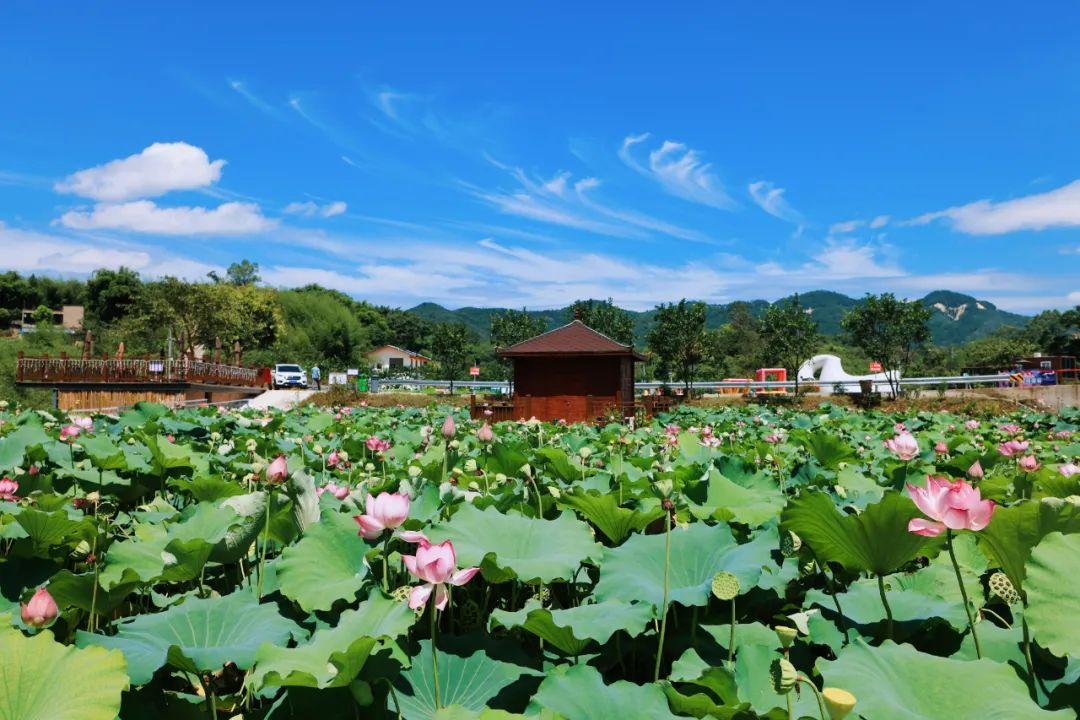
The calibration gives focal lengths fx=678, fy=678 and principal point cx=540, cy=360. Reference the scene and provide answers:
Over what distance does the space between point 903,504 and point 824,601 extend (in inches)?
13.0

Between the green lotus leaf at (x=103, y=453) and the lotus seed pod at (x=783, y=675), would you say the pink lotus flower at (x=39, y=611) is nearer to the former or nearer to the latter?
the lotus seed pod at (x=783, y=675)

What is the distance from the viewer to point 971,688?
100 cm

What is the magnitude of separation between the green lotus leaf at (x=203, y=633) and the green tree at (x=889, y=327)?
28.7 metres

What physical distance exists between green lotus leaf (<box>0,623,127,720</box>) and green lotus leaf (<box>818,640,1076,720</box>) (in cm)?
104

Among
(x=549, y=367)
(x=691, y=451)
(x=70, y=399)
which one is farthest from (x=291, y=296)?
(x=691, y=451)

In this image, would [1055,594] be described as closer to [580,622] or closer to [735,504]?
[580,622]

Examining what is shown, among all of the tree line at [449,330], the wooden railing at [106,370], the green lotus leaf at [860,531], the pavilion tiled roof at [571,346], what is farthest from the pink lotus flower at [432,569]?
the wooden railing at [106,370]

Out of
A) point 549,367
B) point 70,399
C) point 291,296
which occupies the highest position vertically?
point 291,296

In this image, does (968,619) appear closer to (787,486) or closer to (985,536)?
(985,536)

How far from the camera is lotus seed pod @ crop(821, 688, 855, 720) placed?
2.42ft

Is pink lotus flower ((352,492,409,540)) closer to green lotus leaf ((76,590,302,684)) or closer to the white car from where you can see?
green lotus leaf ((76,590,302,684))

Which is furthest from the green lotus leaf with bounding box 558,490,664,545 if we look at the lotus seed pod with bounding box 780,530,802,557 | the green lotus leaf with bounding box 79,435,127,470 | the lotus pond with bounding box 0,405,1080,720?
the green lotus leaf with bounding box 79,435,127,470

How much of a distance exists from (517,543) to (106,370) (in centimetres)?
2880

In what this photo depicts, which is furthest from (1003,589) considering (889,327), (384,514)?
(889,327)
